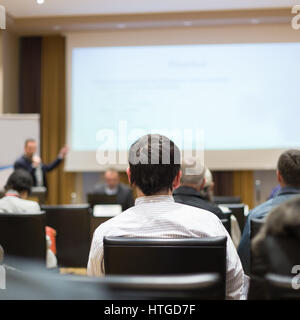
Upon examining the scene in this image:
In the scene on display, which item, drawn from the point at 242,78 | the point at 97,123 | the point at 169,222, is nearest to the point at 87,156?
the point at 97,123

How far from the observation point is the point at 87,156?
6.79m

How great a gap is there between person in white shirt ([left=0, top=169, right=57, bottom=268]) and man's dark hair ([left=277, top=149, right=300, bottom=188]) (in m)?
1.27

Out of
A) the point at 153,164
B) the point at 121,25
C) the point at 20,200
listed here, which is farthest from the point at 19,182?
the point at 121,25

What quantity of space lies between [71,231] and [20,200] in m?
0.74

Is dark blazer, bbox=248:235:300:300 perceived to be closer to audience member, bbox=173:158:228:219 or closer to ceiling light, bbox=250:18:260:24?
audience member, bbox=173:158:228:219

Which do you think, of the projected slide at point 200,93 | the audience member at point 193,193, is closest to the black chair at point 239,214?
the audience member at point 193,193

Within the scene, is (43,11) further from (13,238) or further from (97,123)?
(13,238)

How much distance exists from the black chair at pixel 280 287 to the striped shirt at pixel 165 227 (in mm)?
523

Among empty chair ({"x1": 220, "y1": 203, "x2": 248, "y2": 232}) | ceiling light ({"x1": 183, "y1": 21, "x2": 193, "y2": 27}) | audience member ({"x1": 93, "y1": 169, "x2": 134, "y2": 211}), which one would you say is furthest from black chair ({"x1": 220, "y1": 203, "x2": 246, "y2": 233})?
ceiling light ({"x1": 183, "y1": 21, "x2": 193, "y2": 27})

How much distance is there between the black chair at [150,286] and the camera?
55cm

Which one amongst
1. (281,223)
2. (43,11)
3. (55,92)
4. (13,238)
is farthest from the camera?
(55,92)

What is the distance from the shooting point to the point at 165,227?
1.18m

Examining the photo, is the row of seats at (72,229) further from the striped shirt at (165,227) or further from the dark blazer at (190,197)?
the striped shirt at (165,227)
